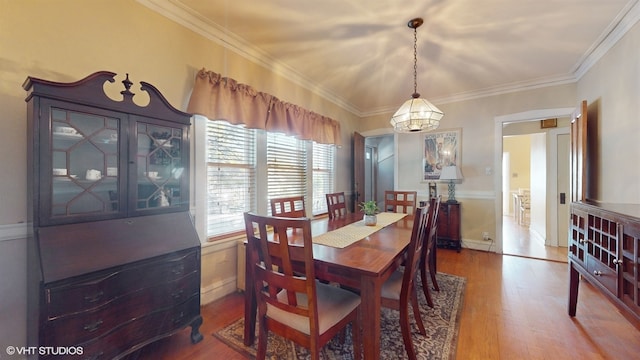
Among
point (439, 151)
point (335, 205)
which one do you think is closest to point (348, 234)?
point (335, 205)

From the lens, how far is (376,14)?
7.33 ft

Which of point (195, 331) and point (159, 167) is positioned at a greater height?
point (159, 167)

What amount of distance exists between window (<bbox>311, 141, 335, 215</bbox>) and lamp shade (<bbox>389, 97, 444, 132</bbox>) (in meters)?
1.69

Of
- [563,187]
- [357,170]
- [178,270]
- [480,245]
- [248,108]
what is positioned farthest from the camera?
[357,170]

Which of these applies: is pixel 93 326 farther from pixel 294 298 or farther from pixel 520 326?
pixel 520 326

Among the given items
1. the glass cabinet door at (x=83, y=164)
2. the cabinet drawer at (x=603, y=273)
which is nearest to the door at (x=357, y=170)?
the cabinet drawer at (x=603, y=273)

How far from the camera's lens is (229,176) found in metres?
2.71

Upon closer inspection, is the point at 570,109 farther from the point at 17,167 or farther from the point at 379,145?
the point at 17,167

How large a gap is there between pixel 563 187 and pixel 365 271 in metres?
4.86

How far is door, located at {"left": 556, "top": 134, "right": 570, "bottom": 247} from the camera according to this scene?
4168 mm

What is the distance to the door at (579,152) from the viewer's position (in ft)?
8.07

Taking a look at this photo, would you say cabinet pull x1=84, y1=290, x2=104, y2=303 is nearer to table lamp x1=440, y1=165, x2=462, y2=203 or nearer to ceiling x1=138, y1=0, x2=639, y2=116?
ceiling x1=138, y1=0, x2=639, y2=116

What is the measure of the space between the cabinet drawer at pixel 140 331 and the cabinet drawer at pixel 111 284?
20 centimetres

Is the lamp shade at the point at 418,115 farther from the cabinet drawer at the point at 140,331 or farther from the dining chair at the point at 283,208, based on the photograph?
the cabinet drawer at the point at 140,331
